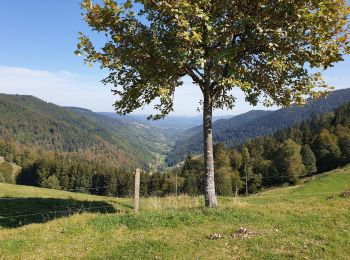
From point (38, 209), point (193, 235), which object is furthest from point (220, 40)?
point (38, 209)

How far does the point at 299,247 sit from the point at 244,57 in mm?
8841

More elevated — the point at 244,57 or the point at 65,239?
the point at 244,57

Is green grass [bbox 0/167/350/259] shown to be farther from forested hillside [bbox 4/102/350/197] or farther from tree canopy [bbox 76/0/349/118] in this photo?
forested hillside [bbox 4/102/350/197]

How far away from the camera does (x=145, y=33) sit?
1498 centimetres

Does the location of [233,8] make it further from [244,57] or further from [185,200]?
[185,200]

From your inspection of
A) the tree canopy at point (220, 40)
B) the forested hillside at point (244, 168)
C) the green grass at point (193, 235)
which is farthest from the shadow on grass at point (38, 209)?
the forested hillside at point (244, 168)

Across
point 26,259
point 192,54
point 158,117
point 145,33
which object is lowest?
point 26,259

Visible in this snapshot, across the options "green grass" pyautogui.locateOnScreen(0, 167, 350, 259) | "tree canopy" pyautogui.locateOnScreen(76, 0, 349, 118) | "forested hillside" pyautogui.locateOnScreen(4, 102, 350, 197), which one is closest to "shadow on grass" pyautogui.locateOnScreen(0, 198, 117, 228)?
"green grass" pyautogui.locateOnScreen(0, 167, 350, 259)

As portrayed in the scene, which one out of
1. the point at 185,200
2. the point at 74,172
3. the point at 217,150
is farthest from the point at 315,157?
the point at 185,200

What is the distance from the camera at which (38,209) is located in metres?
21.9

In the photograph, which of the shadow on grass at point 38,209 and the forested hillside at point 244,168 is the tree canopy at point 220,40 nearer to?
the shadow on grass at point 38,209

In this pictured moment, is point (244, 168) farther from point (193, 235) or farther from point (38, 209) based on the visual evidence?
point (193, 235)

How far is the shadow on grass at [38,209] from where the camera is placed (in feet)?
58.9

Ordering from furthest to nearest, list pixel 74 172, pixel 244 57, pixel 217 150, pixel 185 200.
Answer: pixel 74 172
pixel 217 150
pixel 185 200
pixel 244 57
